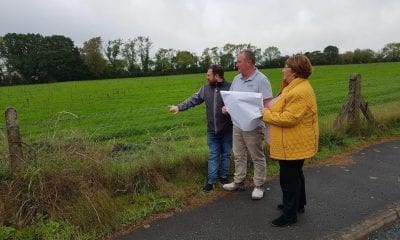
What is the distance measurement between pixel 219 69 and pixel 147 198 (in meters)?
2.05

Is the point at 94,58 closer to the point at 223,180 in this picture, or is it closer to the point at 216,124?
the point at 223,180

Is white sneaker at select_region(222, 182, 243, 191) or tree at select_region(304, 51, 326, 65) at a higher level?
tree at select_region(304, 51, 326, 65)

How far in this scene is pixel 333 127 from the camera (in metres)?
9.04

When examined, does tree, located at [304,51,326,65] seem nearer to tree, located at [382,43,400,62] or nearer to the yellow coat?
tree, located at [382,43,400,62]

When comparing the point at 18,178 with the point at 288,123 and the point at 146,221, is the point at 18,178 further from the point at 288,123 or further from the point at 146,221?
the point at 288,123

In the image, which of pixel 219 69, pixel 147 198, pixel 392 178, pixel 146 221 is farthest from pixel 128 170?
pixel 392 178

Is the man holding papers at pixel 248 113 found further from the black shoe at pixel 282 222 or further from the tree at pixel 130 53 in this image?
the tree at pixel 130 53

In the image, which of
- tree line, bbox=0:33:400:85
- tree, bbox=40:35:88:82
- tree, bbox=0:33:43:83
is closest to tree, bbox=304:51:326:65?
tree line, bbox=0:33:400:85

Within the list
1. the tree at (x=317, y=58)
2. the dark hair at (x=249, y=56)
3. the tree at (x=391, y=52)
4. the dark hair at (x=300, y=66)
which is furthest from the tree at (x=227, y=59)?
the dark hair at (x=300, y=66)

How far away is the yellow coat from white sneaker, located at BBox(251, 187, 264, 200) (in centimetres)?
114

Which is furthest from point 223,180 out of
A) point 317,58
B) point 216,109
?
point 317,58

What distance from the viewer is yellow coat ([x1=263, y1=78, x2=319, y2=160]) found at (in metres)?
4.32

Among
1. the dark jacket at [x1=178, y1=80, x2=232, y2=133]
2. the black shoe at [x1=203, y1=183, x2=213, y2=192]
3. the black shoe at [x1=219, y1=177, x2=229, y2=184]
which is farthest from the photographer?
the black shoe at [x1=219, y1=177, x2=229, y2=184]

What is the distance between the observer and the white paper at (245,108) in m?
4.92
